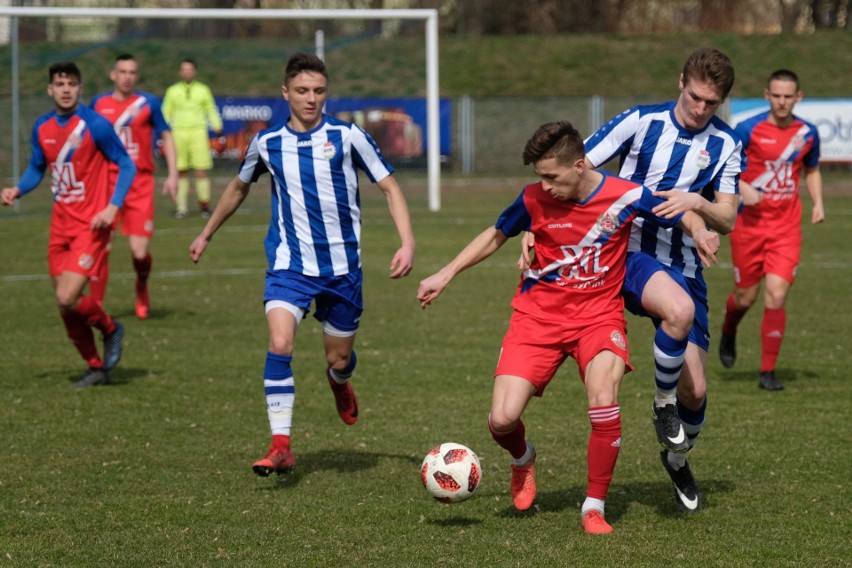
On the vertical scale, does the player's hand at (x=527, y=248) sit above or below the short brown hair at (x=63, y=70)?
below

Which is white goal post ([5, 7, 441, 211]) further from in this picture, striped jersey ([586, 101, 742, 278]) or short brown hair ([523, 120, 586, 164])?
short brown hair ([523, 120, 586, 164])

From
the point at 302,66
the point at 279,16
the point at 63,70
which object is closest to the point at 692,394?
the point at 302,66

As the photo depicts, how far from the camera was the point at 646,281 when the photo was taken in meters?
5.31

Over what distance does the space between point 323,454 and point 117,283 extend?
7581mm

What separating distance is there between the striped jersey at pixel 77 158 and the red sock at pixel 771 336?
443 centimetres

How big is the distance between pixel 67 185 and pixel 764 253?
16.0 feet

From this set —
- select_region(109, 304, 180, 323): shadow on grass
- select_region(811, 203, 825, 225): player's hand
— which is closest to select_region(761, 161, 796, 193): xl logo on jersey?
select_region(811, 203, 825, 225): player's hand

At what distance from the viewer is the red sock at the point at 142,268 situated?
11.4m

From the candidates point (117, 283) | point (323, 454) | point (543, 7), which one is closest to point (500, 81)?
point (543, 7)

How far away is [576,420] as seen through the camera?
7402 mm

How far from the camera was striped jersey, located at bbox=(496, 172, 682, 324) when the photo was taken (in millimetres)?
5172

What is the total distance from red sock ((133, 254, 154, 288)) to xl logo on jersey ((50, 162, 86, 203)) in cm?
292

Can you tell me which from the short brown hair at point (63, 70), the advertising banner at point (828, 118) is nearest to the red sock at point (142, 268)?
the short brown hair at point (63, 70)

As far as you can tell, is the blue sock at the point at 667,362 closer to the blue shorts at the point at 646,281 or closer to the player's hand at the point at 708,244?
the blue shorts at the point at 646,281
